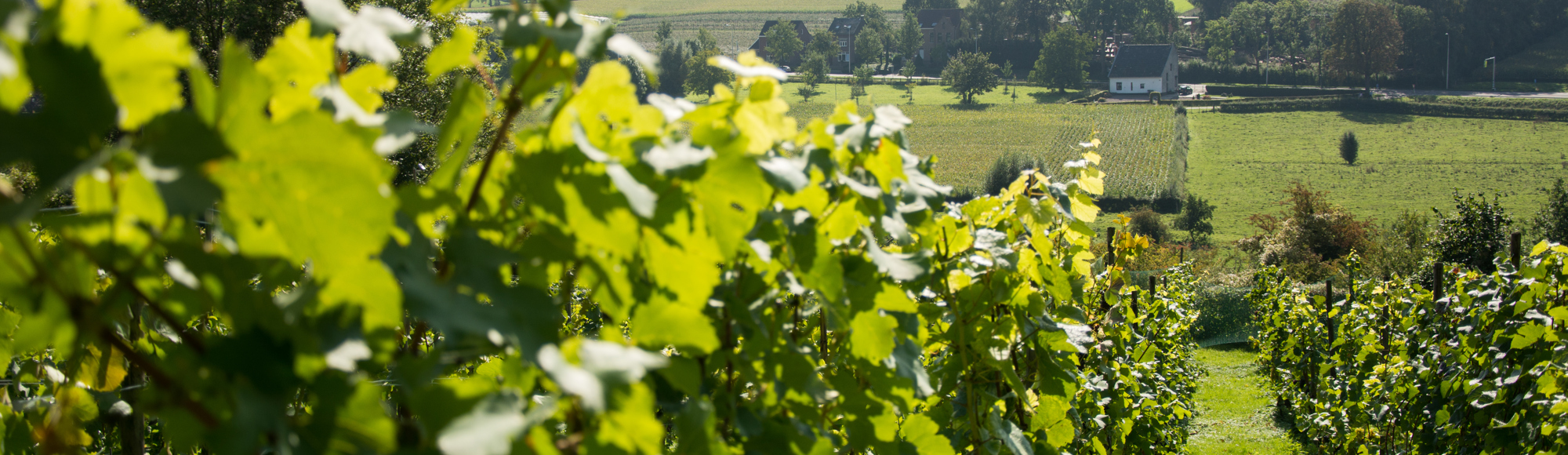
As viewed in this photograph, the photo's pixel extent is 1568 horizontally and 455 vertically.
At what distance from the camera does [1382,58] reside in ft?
218

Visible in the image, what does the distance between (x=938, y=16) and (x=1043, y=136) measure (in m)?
39.8

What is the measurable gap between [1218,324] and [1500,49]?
218 feet

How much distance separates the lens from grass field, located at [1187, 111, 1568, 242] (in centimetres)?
4144

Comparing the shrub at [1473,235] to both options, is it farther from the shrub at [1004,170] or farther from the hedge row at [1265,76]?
the hedge row at [1265,76]

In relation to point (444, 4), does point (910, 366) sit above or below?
below

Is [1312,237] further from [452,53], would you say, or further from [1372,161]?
[452,53]

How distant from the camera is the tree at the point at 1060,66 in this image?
70938mm

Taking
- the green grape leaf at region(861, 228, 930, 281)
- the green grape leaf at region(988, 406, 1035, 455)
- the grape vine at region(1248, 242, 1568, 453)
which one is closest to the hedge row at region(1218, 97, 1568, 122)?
the grape vine at region(1248, 242, 1568, 453)

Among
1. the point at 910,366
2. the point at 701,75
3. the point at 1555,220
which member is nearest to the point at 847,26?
the point at 701,75

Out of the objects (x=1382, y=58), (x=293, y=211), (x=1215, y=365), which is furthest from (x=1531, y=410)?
(x=1382, y=58)

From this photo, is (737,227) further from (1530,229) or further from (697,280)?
(1530,229)

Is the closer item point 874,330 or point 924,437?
point 874,330

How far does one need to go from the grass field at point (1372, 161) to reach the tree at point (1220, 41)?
19.7m

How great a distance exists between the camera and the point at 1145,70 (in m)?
70.9
